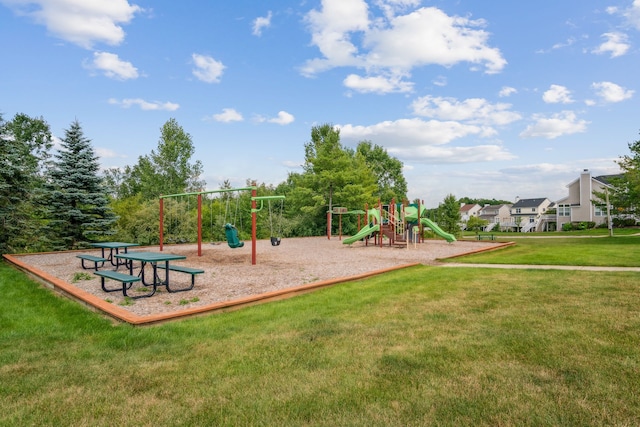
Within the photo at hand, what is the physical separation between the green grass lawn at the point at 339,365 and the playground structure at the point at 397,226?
475 inches

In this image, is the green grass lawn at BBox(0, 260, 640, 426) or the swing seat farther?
the swing seat

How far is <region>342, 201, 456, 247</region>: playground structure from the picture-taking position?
1828 cm

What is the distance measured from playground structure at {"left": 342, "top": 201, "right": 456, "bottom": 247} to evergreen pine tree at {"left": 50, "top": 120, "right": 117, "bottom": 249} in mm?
11587

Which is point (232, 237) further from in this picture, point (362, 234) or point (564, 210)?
point (564, 210)

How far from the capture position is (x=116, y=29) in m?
14.3

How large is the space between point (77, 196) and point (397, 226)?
15187 millimetres

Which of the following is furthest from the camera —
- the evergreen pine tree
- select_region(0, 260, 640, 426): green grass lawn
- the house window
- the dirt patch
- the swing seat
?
the house window

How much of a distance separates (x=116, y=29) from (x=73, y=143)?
18.6 ft

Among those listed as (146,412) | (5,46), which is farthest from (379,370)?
(5,46)

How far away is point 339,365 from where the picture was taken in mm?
3545

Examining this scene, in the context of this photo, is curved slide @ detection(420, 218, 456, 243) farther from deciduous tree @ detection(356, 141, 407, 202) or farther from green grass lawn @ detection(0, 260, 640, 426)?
deciduous tree @ detection(356, 141, 407, 202)

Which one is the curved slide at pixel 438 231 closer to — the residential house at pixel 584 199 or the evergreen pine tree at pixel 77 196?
the evergreen pine tree at pixel 77 196

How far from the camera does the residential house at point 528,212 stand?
62.9 meters

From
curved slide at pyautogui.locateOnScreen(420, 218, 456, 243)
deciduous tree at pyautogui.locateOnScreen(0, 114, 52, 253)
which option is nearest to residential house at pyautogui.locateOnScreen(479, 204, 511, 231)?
curved slide at pyautogui.locateOnScreen(420, 218, 456, 243)
